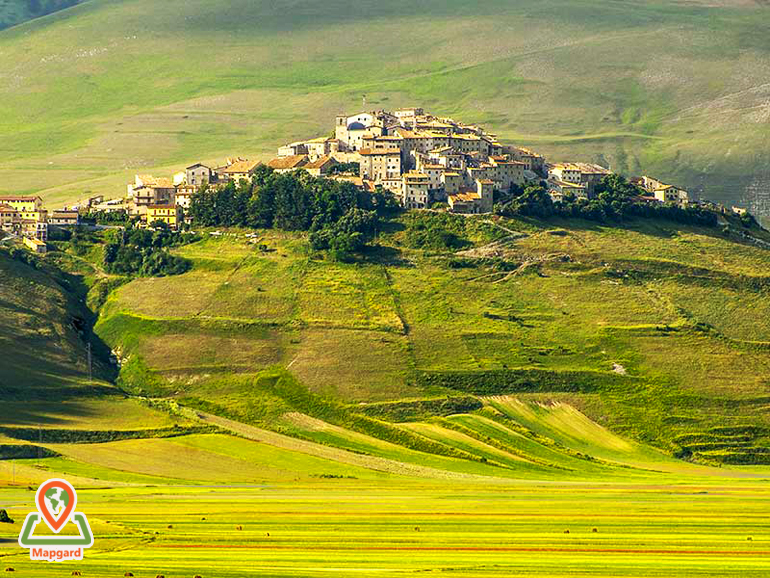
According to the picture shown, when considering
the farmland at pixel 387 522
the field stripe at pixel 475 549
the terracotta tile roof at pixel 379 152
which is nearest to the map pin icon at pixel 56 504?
the farmland at pixel 387 522

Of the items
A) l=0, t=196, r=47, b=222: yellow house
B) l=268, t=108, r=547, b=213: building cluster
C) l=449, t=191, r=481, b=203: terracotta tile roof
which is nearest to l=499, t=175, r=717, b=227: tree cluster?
l=449, t=191, r=481, b=203: terracotta tile roof

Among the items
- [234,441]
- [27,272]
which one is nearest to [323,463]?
[234,441]

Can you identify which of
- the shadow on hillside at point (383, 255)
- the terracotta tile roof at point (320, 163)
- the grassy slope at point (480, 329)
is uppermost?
the terracotta tile roof at point (320, 163)

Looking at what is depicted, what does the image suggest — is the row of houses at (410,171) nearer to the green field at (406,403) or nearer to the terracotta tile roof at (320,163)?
the terracotta tile roof at (320,163)

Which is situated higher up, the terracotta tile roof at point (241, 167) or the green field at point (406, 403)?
the terracotta tile roof at point (241, 167)

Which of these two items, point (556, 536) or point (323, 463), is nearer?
point (556, 536)

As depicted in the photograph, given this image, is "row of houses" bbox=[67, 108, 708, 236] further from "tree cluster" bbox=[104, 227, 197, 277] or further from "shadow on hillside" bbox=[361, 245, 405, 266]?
"shadow on hillside" bbox=[361, 245, 405, 266]

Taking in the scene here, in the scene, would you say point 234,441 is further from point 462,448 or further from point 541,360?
point 541,360

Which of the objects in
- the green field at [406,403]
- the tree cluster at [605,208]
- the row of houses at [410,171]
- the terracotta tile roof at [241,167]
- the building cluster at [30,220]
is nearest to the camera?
the green field at [406,403]
